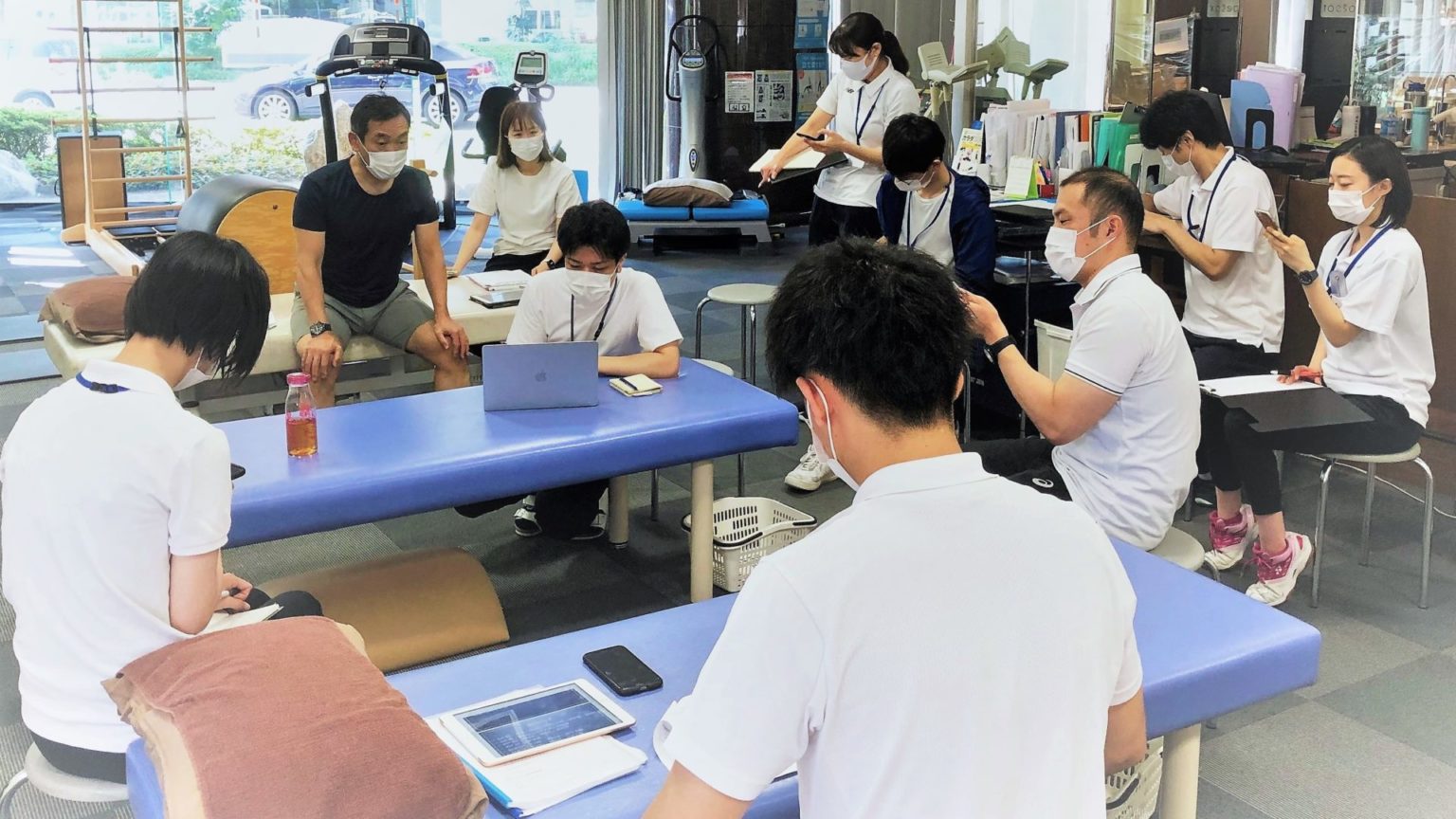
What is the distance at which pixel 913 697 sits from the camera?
1.13 metres

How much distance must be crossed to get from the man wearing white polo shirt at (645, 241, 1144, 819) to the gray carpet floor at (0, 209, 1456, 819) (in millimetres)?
1585

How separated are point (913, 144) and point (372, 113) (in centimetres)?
161

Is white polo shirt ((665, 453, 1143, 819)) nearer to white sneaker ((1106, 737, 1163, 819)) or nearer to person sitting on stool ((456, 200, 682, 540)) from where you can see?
white sneaker ((1106, 737, 1163, 819))

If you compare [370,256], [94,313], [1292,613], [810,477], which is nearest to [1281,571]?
[1292,613]

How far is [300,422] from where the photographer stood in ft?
8.65

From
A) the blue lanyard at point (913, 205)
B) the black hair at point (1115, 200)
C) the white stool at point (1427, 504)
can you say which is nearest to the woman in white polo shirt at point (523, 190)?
the blue lanyard at point (913, 205)

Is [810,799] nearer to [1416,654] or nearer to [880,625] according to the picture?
[880,625]

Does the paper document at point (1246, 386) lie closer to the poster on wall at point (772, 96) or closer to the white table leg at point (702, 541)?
the white table leg at point (702, 541)

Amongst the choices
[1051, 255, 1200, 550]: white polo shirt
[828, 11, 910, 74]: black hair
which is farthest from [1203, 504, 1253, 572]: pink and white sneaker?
[828, 11, 910, 74]: black hair

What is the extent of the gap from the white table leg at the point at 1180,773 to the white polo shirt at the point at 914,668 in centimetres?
84

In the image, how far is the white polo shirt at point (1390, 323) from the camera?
135 inches

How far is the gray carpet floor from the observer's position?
2631 mm

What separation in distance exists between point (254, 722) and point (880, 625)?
32.1 inches

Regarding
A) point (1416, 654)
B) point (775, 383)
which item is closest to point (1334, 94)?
point (1416, 654)
